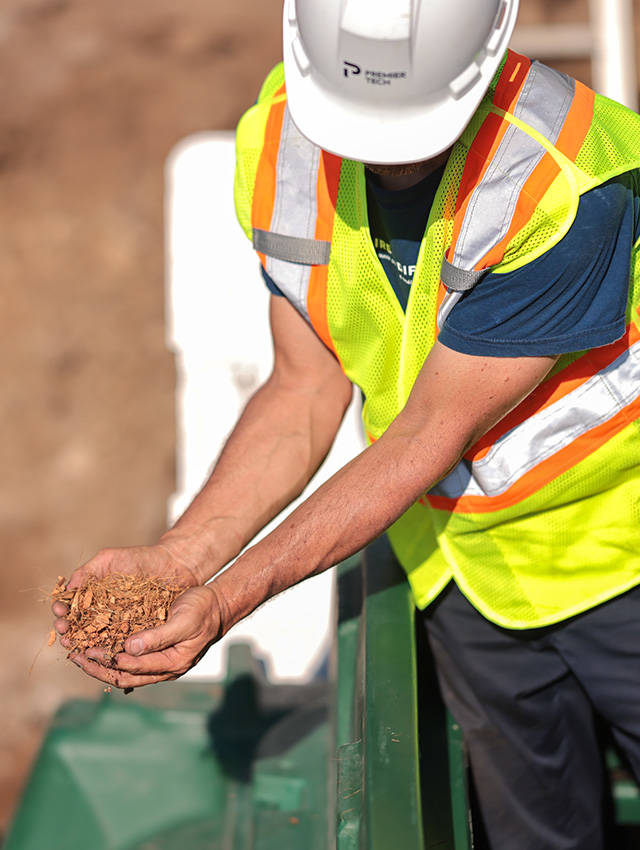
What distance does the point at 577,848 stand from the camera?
235 centimetres

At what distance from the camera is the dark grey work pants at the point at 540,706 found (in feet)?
6.93

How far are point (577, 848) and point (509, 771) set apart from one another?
0.85 ft

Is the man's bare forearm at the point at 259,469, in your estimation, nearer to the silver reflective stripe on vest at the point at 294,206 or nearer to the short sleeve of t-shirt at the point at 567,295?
the silver reflective stripe on vest at the point at 294,206

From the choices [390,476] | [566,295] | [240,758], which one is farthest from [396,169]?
[240,758]

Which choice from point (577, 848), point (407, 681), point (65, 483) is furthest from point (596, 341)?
point (65, 483)

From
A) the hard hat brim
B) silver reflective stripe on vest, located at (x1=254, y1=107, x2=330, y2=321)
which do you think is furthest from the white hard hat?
silver reflective stripe on vest, located at (x1=254, y1=107, x2=330, y2=321)

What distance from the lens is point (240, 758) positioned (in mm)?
2850

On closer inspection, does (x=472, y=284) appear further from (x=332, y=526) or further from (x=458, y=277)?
(x=332, y=526)

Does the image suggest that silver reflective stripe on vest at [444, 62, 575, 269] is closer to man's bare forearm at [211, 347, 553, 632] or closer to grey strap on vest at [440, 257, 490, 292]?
grey strap on vest at [440, 257, 490, 292]

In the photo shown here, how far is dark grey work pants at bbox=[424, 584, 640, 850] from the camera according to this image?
6.93 feet

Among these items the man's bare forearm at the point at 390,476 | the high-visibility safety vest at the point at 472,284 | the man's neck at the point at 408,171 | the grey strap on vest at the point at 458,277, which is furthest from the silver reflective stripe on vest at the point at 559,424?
the man's neck at the point at 408,171

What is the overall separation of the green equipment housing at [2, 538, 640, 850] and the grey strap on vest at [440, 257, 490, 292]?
28.9 inches

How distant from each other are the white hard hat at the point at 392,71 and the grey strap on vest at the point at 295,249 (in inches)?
8.9

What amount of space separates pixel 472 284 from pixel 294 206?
446 mm
